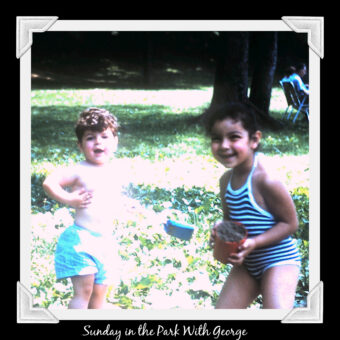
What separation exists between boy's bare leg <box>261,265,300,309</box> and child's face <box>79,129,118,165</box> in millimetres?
1042

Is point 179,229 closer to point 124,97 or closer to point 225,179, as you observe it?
point 225,179

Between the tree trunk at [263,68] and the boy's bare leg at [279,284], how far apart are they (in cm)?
92

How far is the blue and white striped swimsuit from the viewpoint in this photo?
11.5ft

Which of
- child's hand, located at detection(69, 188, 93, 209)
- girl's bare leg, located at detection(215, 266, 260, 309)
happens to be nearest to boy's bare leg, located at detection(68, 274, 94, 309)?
child's hand, located at detection(69, 188, 93, 209)

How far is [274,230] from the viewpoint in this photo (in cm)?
350

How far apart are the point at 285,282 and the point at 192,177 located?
932 mm

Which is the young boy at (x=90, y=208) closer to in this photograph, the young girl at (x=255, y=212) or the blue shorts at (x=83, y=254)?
the blue shorts at (x=83, y=254)

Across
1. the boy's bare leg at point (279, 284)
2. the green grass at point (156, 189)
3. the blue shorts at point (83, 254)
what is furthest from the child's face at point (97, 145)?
the boy's bare leg at point (279, 284)

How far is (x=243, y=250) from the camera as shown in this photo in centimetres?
348

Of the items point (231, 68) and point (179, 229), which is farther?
point (231, 68)

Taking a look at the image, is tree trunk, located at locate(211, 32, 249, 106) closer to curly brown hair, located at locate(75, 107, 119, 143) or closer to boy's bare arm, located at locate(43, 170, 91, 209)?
curly brown hair, located at locate(75, 107, 119, 143)

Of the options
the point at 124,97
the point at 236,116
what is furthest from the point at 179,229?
the point at 124,97

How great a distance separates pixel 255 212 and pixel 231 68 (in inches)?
38.9

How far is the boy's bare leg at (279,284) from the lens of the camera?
350 centimetres
